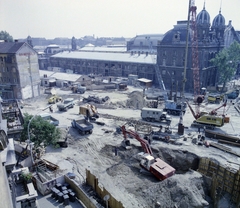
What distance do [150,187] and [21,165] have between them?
551 inches

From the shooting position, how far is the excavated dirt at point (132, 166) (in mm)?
20391

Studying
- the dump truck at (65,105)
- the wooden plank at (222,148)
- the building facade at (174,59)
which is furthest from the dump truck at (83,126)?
the building facade at (174,59)

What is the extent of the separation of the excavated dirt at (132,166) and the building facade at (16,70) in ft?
68.5

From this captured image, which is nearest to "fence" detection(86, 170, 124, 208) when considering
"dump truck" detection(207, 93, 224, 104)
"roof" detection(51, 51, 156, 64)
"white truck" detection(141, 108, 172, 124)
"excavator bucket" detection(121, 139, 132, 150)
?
"excavator bucket" detection(121, 139, 132, 150)

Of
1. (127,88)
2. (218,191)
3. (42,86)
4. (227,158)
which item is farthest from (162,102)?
(42,86)

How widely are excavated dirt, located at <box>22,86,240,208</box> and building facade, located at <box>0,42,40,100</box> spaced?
68.5 ft

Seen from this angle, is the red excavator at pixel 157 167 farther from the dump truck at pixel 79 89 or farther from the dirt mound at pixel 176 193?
the dump truck at pixel 79 89

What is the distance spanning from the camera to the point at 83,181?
22438mm

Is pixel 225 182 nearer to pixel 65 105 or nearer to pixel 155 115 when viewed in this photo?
pixel 155 115

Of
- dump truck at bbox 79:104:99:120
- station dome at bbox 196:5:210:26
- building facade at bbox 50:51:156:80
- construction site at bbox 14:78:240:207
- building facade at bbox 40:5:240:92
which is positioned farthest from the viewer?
building facade at bbox 50:51:156:80

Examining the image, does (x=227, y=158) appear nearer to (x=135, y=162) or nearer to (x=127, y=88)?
(x=135, y=162)

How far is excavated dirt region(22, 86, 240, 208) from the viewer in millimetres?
20391

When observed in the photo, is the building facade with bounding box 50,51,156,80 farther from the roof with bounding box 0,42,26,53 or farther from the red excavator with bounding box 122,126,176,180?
the red excavator with bounding box 122,126,176,180

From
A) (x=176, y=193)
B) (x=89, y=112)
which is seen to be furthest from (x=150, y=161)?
(x=89, y=112)
